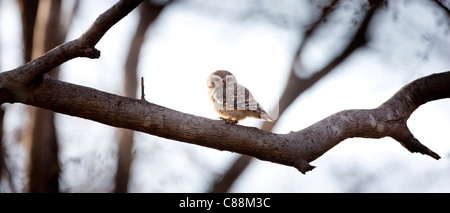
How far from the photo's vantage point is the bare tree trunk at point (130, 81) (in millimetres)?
5840

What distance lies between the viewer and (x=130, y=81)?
5852mm

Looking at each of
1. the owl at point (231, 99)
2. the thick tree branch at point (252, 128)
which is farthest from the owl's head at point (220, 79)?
the thick tree branch at point (252, 128)

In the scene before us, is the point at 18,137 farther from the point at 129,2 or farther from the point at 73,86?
the point at 129,2

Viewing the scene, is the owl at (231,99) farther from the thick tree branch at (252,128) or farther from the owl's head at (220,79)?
the thick tree branch at (252,128)

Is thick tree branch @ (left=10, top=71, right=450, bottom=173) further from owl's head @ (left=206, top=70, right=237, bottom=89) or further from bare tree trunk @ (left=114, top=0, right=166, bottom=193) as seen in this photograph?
bare tree trunk @ (left=114, top=0, right=166, bottom=193)

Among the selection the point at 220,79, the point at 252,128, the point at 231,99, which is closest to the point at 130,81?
the point at 220,79

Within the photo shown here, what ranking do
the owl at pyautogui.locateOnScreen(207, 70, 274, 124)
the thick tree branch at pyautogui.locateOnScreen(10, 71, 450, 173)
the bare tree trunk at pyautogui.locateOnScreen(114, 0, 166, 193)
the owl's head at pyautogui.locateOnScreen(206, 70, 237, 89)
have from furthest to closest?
the bare tree trunk at pyautogui.locateOnScreen(114, 0, 166, 193)
the owl's head at pyautogui.locateOnScreen(206, 70, 237, 89)
the owl at pyautogui.locateOnScreen(207, 70, 274, 124)
the thick tree branch at pyautogui.locateOnScreen(10, 71, 450, 173)

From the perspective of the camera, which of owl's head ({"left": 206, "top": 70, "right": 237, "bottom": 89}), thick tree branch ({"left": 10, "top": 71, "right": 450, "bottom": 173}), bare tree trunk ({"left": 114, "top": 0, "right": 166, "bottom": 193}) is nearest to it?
thick tree branch ({"left": 10, "top": 71, "right": 450, "bottom": 173})

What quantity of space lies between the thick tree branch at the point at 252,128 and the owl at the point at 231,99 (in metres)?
0.39

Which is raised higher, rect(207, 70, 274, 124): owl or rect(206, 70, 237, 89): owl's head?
rect(206, 70, 237, 89): owl's head

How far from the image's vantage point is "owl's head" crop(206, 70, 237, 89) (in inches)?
182

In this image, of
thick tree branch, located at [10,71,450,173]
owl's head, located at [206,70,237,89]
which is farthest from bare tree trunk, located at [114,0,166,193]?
thick tree branch, located at [10,71,450,173]

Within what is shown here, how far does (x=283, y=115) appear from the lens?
588 cm
